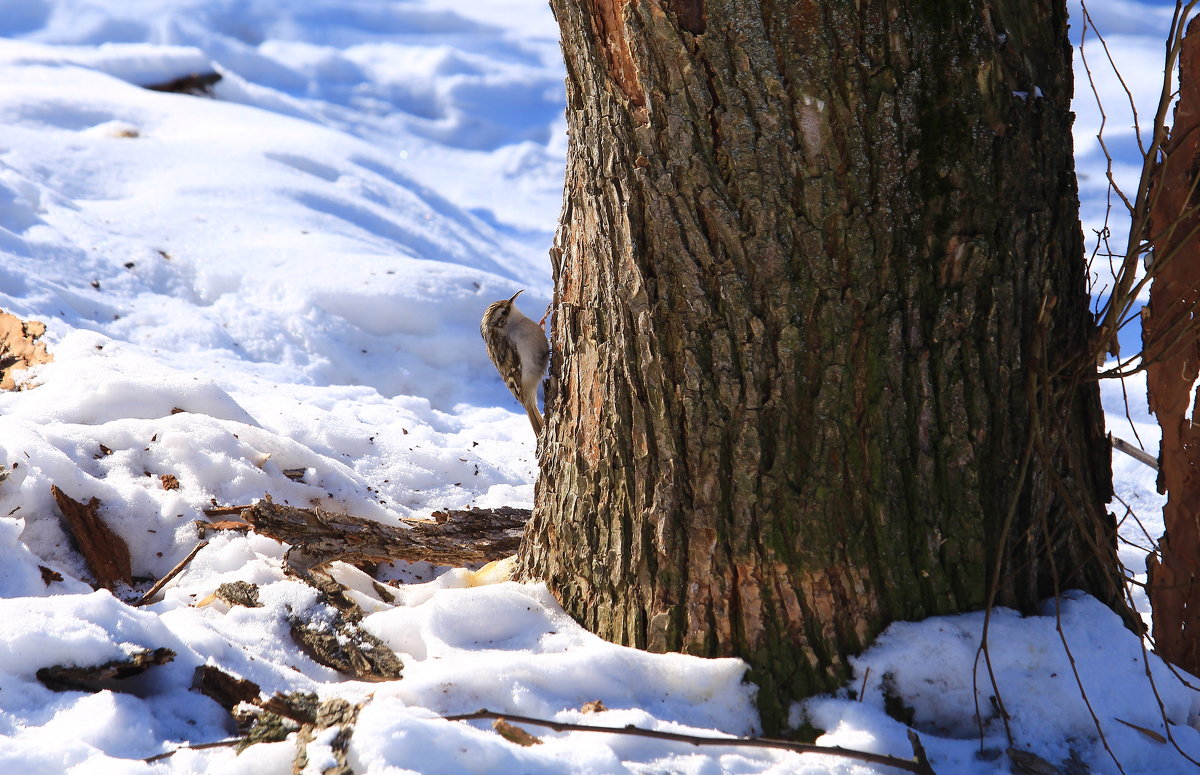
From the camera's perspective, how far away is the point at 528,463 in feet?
15.2

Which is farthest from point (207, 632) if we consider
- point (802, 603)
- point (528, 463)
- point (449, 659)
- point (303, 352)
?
point (303, 352)

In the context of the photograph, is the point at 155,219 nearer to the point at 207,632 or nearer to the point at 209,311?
the point at 209,311

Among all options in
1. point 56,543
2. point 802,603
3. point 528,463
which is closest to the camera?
point 802,603

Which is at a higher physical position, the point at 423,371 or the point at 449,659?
the point at 423,371

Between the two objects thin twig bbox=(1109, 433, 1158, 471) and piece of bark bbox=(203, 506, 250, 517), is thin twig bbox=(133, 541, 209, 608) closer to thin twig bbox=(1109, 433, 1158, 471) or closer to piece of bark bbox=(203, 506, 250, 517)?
piece of bark bbox=(203, 506, 250, 517)

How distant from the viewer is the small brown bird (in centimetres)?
407

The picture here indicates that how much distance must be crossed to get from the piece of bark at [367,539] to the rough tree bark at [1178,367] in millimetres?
1897

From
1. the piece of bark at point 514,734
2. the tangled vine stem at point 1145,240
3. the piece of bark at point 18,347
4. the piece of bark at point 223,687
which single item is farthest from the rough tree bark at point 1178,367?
the piece of bark at point 18,347

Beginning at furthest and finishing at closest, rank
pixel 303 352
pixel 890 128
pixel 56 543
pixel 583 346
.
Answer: pixel 303 352, pixel 56 543, pixel 583 346, pixel 890 128

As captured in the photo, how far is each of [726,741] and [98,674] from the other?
4.15 feet

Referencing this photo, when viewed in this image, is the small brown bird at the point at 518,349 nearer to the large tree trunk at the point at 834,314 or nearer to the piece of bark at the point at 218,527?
the piece of bark at the point at 218,527

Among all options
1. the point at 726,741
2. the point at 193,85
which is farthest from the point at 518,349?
the point at 193,85

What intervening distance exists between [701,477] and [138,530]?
1785 millimetres

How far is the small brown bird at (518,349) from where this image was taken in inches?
160
